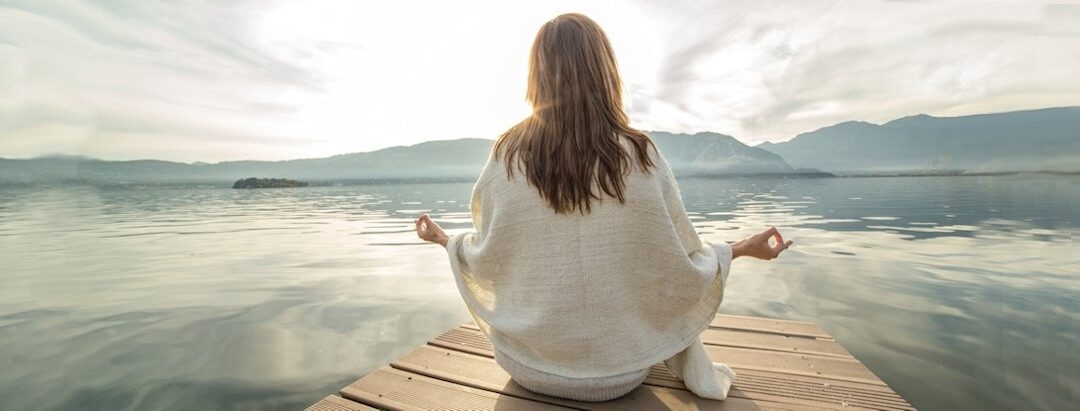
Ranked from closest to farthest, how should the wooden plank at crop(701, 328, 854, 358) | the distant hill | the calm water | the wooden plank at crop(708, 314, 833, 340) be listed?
the wooden plank at crop(701, 328, 854, 358)
the wooden plank at crop(708, 314, 833, 340)
the calm water
the distant hill

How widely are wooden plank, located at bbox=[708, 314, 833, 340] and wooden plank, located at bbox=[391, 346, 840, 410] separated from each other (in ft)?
3.65

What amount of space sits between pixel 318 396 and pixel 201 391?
978 mm

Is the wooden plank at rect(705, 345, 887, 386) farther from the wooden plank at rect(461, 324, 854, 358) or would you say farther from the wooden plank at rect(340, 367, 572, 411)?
the wooden plank at rect(340, 367, 572, 411)

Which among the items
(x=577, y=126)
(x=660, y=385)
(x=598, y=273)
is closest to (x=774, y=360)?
(x=660, y=385)

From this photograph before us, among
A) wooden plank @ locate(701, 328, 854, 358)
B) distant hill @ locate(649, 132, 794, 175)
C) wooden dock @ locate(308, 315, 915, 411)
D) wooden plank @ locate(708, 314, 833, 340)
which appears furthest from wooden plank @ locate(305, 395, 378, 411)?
distant hill @ locate(649, 132, 794, 175)

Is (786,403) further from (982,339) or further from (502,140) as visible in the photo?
(982,339)

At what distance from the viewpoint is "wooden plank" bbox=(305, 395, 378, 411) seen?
228 centimetres

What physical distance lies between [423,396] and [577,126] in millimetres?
1531

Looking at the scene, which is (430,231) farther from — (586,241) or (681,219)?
(681,219)

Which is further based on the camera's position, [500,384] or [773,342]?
[773,342]

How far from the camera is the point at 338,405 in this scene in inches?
91.0

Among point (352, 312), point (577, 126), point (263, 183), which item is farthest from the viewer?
point (263, 183)

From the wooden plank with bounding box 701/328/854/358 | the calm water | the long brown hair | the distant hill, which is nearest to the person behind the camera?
the long brown hair

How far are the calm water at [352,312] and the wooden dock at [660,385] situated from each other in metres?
1.60
